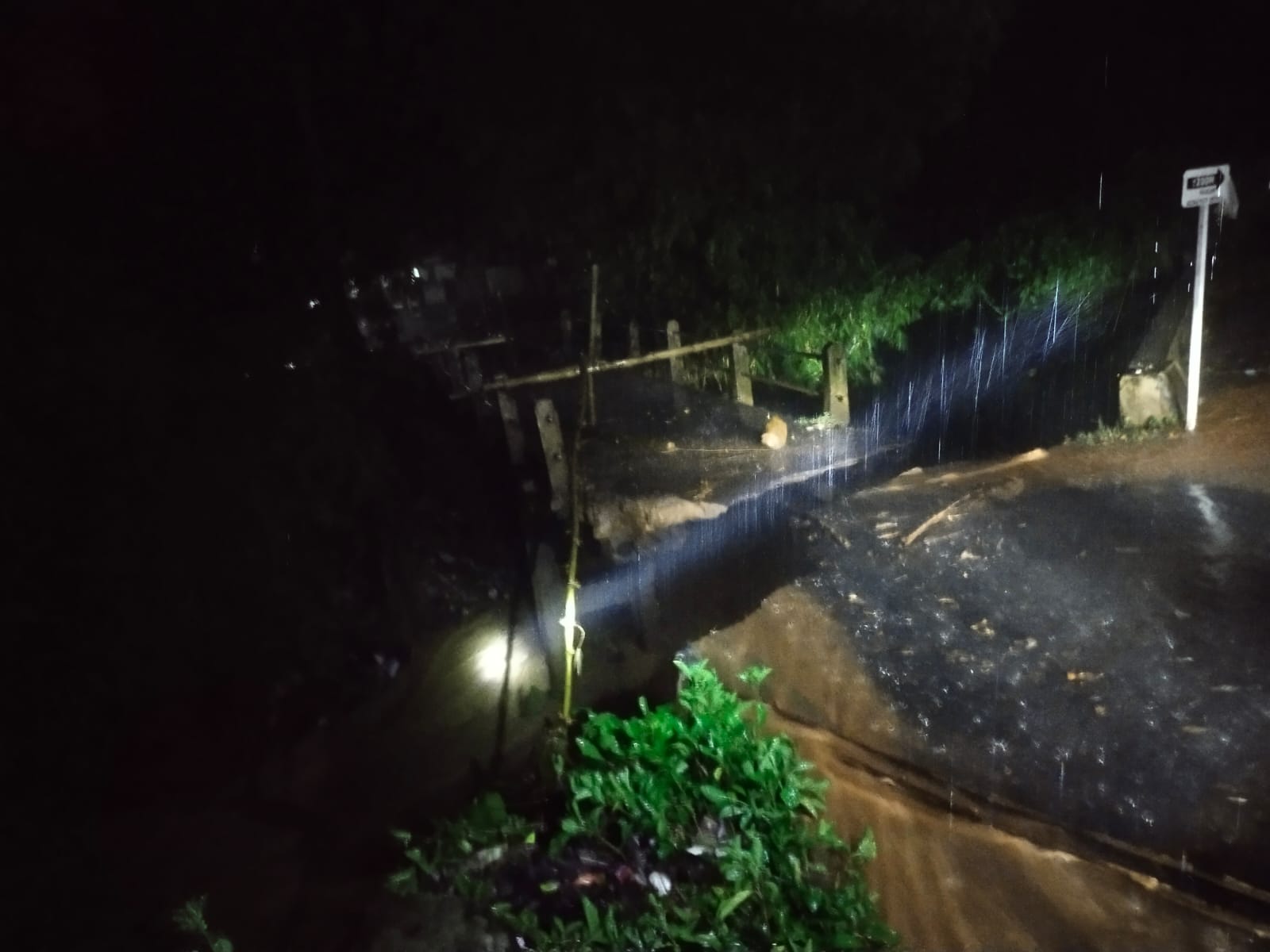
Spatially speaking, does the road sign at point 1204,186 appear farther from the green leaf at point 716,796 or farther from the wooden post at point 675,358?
the wooden post at point 675,358

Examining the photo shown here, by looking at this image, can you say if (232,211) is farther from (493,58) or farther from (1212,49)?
(1212,49)

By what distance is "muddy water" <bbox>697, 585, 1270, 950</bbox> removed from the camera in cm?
324

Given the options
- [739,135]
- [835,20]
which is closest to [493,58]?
[739,135]

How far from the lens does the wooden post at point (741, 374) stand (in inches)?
435

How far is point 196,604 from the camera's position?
7547 millimetres

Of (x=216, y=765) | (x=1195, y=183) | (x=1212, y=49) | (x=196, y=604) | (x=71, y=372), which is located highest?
(x=1212, y=49)

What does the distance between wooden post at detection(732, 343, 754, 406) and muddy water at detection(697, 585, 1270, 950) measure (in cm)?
664

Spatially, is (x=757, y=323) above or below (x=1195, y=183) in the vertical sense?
below

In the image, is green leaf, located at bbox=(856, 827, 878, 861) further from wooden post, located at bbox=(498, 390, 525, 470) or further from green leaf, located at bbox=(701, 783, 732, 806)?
wooden post, located at bbox=(498, 390, 525, 470)

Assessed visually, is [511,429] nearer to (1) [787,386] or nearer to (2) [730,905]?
(1) [787,386]

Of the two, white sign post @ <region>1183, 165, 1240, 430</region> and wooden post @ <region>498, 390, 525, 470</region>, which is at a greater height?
white sign post @ <region>1183, 165, 1240, 430</region>

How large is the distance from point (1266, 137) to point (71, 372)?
18.1m

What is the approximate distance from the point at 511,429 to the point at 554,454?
0.91 meters

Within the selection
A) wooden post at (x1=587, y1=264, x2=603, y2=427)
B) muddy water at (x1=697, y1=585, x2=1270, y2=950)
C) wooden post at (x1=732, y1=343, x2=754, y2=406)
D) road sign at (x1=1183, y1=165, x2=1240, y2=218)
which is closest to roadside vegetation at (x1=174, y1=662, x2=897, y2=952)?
muddy water at (x1=697, y1=585, x2=1270, y2=950)
